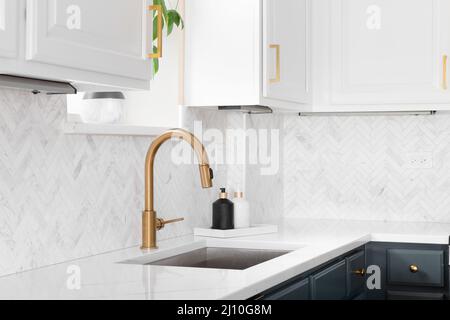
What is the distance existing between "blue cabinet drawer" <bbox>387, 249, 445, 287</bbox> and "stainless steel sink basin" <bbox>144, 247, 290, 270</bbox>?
0.58m

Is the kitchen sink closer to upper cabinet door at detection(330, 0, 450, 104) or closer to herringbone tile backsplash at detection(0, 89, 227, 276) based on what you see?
herringbone tile backsplash at detection(0, 89, 227, 276)

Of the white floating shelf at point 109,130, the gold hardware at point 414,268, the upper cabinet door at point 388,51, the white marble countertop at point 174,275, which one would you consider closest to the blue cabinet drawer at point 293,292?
the white marble countertop at point 174,275

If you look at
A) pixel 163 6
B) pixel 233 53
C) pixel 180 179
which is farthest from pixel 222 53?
pixel 180 179

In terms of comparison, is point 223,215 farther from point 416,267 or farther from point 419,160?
point 419,160

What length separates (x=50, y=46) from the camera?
5.36ft

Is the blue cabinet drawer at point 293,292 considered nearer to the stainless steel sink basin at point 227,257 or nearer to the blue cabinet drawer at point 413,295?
the stainless steel sink basin at point 227,257

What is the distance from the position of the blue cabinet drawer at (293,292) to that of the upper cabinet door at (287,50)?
0.87 m

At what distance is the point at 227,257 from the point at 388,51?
1.25m

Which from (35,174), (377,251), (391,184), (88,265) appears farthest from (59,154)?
(391,184)

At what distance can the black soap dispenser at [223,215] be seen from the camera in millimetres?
2924

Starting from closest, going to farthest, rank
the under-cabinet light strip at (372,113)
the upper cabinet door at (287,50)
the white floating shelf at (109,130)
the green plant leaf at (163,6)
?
the white floating shelf at (109,130) → the green plant leaf at (163,6) → the upper cabinet door at (287,50) → the under-cabinet light strip at (372,113)

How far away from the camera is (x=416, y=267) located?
3.00m

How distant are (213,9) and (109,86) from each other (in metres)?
1.10

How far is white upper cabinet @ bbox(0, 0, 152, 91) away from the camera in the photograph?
1560 millimetres
